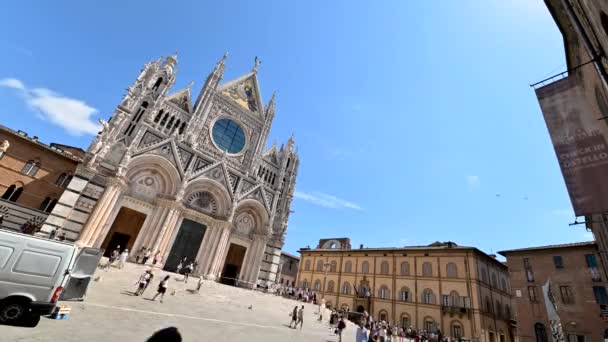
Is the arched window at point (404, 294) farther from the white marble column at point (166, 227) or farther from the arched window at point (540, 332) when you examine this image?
the white marble column at point (166, 227)

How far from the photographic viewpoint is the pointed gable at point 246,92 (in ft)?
90.1

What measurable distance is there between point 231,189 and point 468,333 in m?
26.8

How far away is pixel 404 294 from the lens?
3164 centimetres

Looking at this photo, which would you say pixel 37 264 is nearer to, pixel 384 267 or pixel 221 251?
pixel 221 251

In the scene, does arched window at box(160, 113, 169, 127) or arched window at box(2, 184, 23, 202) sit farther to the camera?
arched window at box(160, 113, 169, 127)

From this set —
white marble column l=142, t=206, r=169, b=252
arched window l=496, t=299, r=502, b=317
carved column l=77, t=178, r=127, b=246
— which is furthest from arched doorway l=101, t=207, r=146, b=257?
arched window l=496, t=299, r=502, b=317

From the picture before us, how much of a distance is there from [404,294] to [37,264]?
33.4 m

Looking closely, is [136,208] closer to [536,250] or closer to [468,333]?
[468,333]

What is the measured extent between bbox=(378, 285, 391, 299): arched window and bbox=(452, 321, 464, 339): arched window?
7.04 meters

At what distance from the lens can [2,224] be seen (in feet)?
51.6

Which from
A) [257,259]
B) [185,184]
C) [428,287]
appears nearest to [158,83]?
[185,184]

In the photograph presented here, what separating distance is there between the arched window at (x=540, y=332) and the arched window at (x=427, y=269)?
9433 millimetres

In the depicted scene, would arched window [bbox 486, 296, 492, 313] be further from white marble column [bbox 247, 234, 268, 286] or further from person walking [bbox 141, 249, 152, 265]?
person walking [bbox 141, 249, 152, 265]

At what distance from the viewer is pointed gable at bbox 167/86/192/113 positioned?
22938mm
